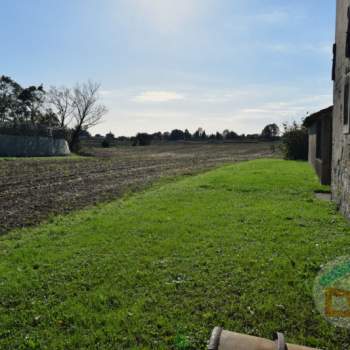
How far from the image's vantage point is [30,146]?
32312 millimetres

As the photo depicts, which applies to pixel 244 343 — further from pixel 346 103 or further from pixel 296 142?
pixel 296 142

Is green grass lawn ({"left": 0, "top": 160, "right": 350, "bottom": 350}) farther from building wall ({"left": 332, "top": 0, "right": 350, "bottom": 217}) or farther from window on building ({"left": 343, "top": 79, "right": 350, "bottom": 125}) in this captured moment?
window on building ({"left": 343, "top": 79, "right": 350, "bottom": 125})

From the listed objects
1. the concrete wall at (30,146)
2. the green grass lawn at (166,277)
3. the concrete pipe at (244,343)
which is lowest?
the green grass lawn at (166,277)

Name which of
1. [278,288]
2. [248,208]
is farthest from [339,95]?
[278,288]

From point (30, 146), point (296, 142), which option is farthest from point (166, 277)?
point (30, 146)

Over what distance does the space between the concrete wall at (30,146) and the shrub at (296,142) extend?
22712 mm

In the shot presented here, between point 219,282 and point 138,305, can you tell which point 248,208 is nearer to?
point 219,282

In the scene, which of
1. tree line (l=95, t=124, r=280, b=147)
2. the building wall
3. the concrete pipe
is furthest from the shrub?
tree line (l=95, t=124, r=280, b=147)

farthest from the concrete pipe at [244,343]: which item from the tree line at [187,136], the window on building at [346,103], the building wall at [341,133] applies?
the tree line at [187,136]

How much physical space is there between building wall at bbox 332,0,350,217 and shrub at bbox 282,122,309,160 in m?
17.8

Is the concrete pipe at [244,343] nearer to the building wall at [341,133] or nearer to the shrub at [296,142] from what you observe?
the building wall at [341,133]

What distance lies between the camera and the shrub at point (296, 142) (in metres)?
26.0

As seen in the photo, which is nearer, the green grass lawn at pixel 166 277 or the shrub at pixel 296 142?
the green grass lawn at pixel 166 277

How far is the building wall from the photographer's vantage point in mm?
7160
